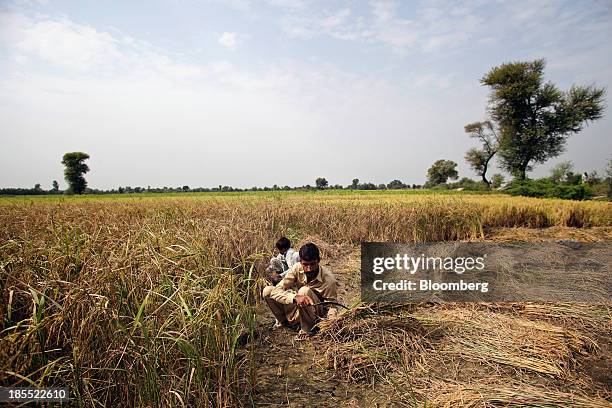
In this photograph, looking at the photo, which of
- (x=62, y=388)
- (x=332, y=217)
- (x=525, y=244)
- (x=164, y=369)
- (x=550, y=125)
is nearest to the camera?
(x=62, y=388)

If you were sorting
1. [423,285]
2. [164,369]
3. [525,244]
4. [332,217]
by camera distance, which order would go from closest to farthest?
[164,369] < [423,285] < [525,244] < [332,217]

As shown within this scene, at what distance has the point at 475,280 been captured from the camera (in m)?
5.81

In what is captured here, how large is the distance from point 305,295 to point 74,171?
7512 cm

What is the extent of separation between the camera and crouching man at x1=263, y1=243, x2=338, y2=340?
3662 millimetres

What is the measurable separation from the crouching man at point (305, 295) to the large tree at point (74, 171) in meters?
73.7

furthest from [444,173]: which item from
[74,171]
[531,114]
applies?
[74,171]

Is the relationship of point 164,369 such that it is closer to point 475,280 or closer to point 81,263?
point 81,263

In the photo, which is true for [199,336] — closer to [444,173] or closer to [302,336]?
[302,336]

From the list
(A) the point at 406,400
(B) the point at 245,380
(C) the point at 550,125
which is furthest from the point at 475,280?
(C) the point at 550,125

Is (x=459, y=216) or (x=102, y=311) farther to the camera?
Answer: (x=459, y=216)

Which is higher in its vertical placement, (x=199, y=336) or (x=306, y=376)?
(x=199, y=336)

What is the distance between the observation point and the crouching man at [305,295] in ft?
12.0

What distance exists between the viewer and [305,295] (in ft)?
11.7

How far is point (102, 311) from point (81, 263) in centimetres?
78
